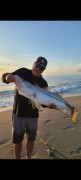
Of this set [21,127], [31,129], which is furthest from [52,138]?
[21,127]

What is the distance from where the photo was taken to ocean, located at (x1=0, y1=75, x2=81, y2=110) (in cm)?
1177

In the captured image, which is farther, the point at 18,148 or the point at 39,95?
the point at 18,148

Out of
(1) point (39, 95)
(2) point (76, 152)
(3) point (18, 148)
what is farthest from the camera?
(2) point (76, 152)

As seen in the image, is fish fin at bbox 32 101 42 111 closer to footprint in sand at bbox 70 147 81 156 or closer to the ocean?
the ocean

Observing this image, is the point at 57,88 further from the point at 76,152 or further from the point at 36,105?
the point at 36,105

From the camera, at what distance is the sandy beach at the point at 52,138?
5402mm

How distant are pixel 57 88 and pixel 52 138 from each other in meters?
9.22

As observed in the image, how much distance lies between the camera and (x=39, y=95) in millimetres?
4445

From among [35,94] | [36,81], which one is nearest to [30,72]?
[36,81]

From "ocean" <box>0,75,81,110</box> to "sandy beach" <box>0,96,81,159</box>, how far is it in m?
0.97

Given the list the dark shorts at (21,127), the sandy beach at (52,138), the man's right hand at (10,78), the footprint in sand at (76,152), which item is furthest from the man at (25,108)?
the footprint in sand at (76,152)
